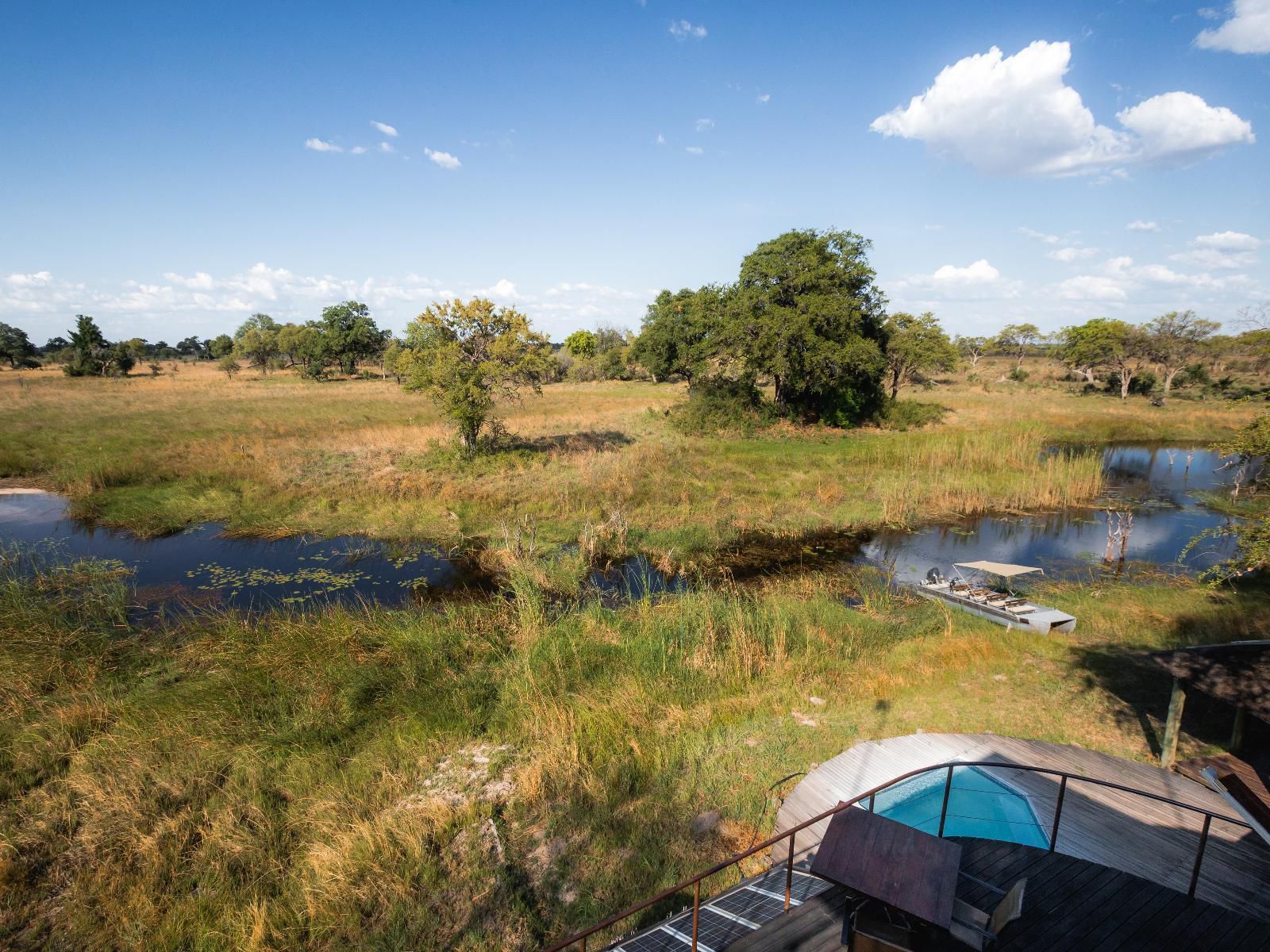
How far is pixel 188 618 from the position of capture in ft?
39.2

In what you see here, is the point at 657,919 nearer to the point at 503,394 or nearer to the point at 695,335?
the point at 503,394

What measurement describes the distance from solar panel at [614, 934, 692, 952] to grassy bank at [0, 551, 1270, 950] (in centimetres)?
100

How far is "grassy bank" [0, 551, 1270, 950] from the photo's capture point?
5867 mm

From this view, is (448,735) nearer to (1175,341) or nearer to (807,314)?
(807,314)

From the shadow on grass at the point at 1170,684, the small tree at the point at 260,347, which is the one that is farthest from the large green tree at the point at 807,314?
the small tree at the point at 260,347

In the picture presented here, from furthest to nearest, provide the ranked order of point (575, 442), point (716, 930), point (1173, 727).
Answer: point (575, 442)
point (1173, 727)
point (716, 930)

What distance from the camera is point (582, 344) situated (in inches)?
3420

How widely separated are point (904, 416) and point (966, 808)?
3256 cm

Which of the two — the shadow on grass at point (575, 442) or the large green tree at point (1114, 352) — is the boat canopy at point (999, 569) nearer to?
the shadow on grass at point (575, 442)

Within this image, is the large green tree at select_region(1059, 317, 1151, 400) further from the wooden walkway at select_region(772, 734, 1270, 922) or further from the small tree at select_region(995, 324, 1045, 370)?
the wooden walkway at select_region(772, 734, 1270, 922)

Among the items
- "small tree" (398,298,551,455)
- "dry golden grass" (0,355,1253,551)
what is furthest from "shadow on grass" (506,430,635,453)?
"small tree" (398,298,551,455)

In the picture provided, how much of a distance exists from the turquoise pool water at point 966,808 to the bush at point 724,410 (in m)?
26.0

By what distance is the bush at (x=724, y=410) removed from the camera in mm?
33062

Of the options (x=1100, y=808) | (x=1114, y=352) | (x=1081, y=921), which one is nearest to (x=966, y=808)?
(x=1100, y=808)
